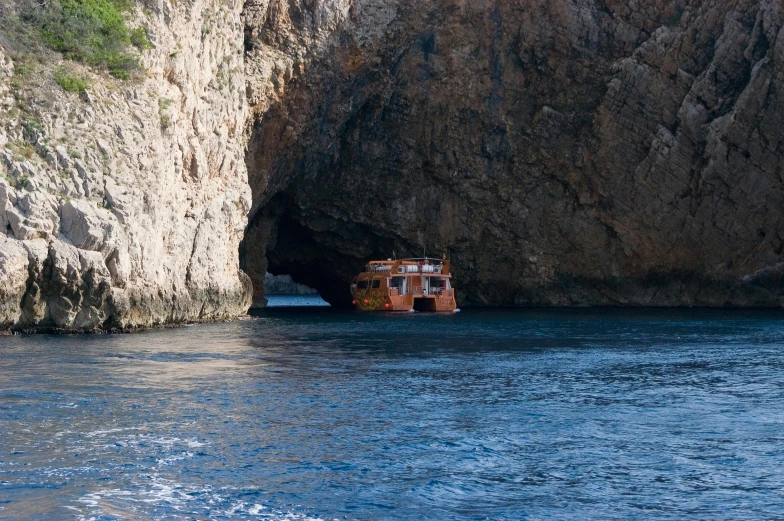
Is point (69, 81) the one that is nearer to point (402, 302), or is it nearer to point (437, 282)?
point (402, 302)

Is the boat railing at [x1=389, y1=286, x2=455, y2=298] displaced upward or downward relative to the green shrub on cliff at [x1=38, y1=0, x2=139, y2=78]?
downward

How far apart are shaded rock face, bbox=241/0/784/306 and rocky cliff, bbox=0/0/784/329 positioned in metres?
0.11

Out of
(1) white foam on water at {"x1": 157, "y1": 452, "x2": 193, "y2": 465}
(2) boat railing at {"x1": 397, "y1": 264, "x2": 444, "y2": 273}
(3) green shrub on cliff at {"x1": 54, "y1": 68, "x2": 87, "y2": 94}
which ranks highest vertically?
(3) green shrub on cliff at {"x1": 54, "y1": 68, "x2": 87, "y2": 94}

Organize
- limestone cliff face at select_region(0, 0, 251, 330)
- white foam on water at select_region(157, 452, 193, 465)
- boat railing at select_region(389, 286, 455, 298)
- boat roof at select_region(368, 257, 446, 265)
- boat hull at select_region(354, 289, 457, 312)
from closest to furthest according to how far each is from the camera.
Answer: white foam on water at select_region(157, 452, 193, 465)
limestone cliff face at select_region(0, 0, 251, 330)
boat railing at select_region(389, 286, 455, 298)
boat hull at select_region(354, 289, 457, 312)
boat roof at select_region(368, 257, 446, 265)

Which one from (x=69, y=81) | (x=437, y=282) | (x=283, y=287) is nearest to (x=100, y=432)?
(x=69, y=81)

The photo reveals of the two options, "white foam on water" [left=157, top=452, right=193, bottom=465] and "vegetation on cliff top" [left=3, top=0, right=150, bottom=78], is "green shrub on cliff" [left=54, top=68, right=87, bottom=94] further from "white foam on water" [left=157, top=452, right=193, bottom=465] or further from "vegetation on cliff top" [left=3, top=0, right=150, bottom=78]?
"white foam on water" [left=157, top=452, right=193, bottom=465]

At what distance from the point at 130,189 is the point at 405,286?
1066 inches

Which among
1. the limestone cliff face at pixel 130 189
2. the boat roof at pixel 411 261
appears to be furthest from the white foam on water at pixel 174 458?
the boat roof at pixel 411 261

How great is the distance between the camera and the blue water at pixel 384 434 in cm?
1091

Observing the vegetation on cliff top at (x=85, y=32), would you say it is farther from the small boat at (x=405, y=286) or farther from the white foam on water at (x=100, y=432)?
the small boat at (x=405, y=286)

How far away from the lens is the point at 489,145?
61.6m

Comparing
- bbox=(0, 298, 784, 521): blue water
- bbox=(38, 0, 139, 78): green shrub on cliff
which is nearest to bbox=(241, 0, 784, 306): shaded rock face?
bbox=(38, 0, 139, 78): green shrub on cliff

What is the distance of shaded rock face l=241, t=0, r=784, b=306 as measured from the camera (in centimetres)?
5353

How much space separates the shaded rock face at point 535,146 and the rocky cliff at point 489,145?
114 mm
